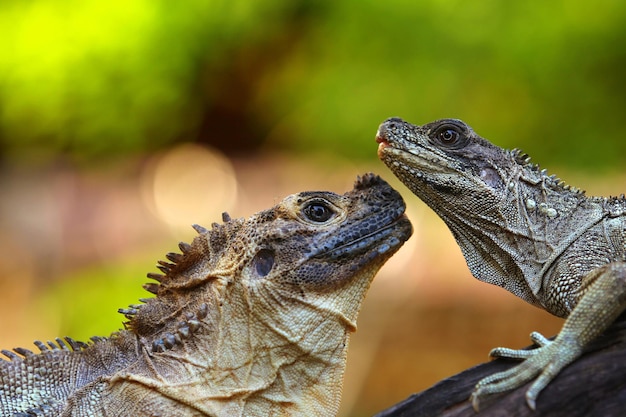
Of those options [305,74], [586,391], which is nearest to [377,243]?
[586,391]

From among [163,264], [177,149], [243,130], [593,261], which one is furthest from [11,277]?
[593,261]

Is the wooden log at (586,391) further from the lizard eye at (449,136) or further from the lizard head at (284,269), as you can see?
the lizard eye at (449,136)

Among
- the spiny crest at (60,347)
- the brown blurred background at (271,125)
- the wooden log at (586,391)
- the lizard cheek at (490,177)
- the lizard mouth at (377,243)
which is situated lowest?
the wooden log at (586,391)

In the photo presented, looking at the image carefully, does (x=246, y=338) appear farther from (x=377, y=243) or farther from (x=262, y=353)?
(x=377, y=243)

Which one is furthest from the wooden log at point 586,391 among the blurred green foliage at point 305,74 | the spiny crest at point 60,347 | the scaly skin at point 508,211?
the blurred green foliage at point 305,74

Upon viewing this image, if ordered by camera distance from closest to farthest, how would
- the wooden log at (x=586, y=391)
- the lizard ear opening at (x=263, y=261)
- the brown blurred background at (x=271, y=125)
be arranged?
the wooden log at (x=586, y=391), the lizard ear opening at (x=263, y=261), the brown blurred background at (x=271, y=125)
